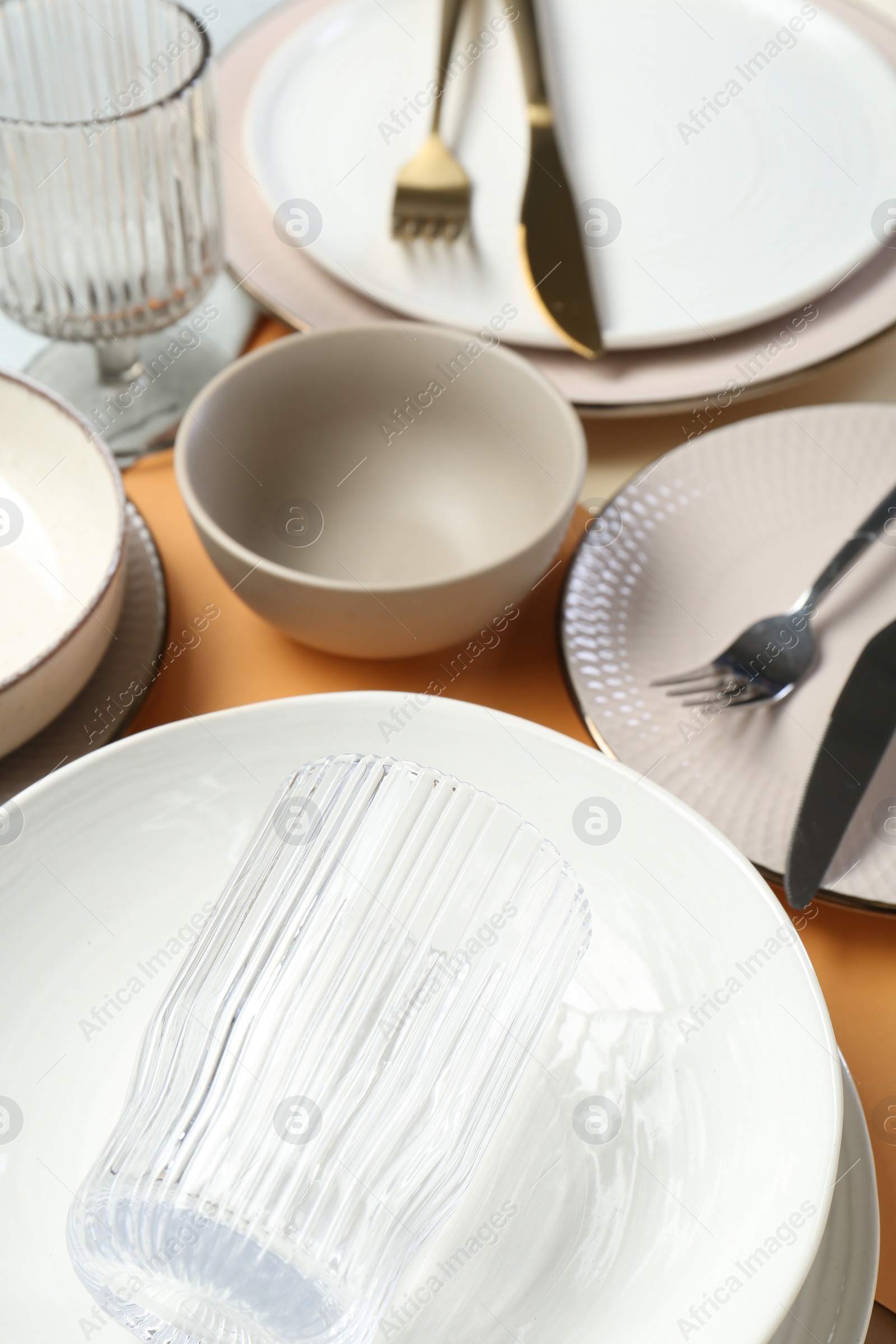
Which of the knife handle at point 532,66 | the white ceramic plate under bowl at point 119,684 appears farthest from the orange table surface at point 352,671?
the knife handle at point 532,66

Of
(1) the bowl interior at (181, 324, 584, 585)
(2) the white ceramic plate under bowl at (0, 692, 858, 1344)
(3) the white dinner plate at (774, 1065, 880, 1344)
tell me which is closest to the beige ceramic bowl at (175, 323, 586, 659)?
(1) the bowl interior at (181, 324, 584, 585)

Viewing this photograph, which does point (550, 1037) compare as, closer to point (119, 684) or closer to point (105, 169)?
point (119, 684)

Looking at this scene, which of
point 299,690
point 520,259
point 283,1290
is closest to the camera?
point 283,1290

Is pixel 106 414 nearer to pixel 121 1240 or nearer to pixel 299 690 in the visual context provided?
pixel 299 690

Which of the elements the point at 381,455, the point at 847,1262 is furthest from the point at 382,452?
the point at 847,1262

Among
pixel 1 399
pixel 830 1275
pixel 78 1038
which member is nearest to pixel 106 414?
pixel 1 399

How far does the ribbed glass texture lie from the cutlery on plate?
300 millimetres

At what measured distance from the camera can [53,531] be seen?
0.50 m

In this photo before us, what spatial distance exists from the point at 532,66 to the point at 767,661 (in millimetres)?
404

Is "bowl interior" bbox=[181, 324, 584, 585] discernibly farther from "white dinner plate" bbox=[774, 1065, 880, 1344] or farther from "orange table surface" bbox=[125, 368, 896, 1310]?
"white dinner plate" bbox=[774, 1065, 880, 1344]

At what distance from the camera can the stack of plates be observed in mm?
584

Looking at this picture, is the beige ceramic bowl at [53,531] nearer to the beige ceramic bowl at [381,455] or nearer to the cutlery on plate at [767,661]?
the beige ceramic bowl at [381,455]

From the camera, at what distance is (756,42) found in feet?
2.33

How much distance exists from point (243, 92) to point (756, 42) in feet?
0.99
